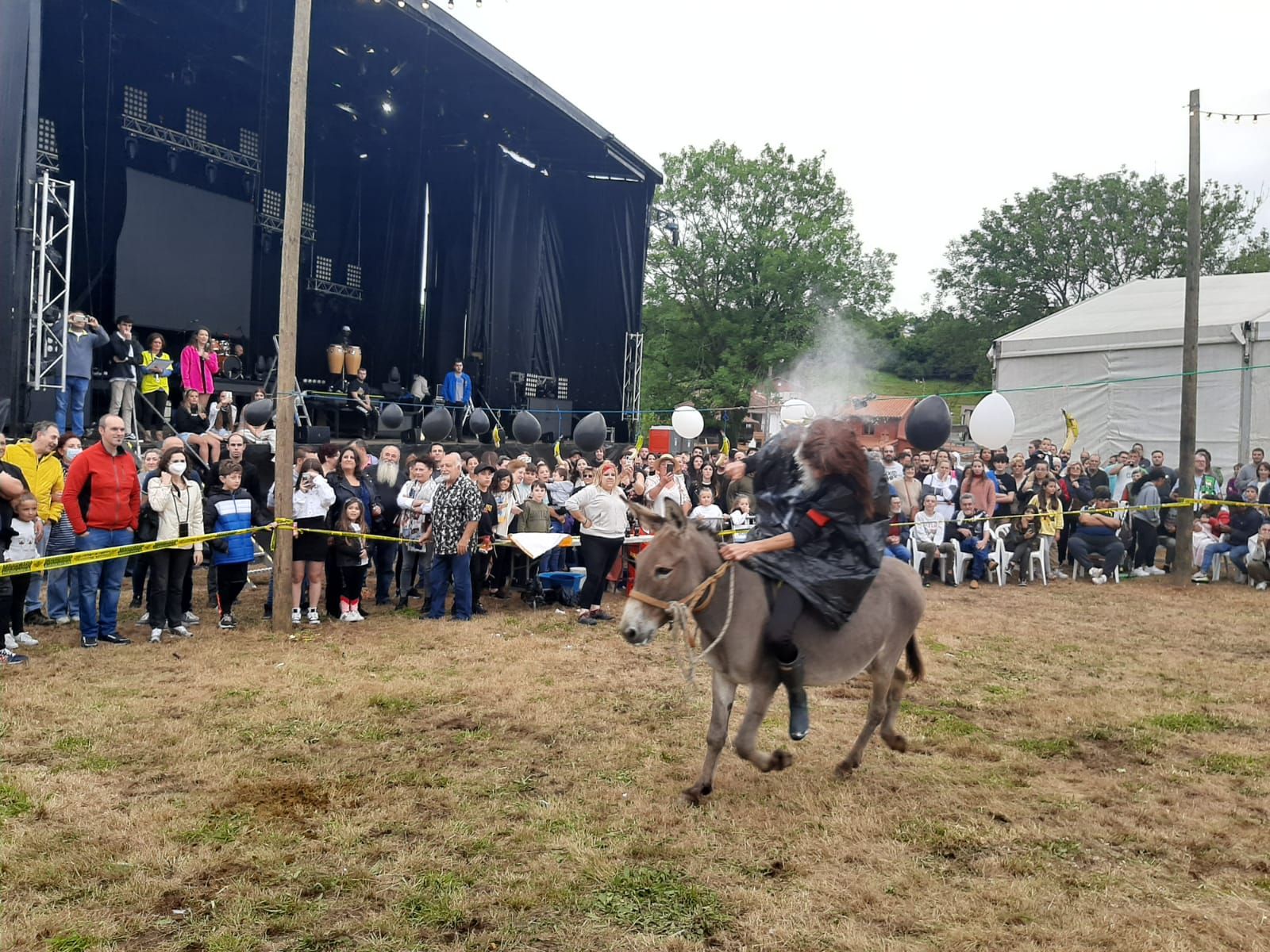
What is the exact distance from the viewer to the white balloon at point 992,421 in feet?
41.1

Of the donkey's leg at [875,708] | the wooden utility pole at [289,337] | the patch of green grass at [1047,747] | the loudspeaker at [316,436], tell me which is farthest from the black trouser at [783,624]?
the loudspeaker at [316,436]

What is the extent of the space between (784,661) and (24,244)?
10626 mm

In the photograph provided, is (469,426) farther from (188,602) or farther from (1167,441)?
(1167,441)

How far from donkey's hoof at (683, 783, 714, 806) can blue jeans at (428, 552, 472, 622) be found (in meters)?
5.46

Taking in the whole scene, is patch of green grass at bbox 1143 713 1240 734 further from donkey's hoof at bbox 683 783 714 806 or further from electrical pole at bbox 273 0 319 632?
electrical pole at bbox 273 0 319 632

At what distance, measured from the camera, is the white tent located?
728 inches

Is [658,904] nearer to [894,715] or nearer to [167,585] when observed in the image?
[894,715]

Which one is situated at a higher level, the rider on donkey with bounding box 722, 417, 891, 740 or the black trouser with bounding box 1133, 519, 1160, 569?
the rider on donkey with bounding box 722, 417, 891, 740

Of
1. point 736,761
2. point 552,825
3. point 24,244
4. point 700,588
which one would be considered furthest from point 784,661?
point 24,244

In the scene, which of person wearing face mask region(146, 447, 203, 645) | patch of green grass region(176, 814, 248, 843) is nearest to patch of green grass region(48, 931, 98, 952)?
patch of green grass region(176, 814, 248, 843)

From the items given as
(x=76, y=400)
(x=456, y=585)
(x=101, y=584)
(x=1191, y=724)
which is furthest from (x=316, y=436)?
(x=1191, y=724)

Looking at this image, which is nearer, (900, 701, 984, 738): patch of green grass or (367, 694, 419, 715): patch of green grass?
(900, 701, 984, 738): patch of green grass

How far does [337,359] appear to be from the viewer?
58.1ft

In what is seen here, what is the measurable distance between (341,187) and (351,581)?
12.9m
